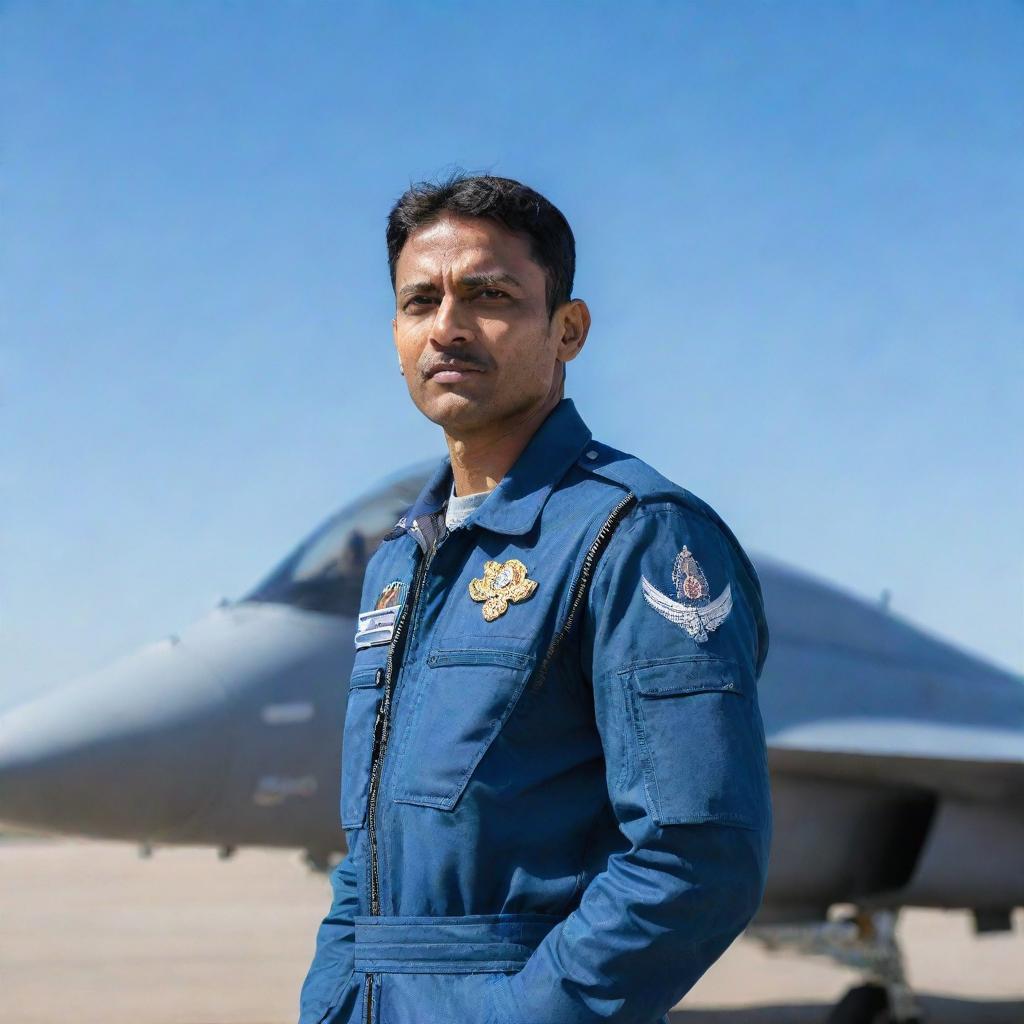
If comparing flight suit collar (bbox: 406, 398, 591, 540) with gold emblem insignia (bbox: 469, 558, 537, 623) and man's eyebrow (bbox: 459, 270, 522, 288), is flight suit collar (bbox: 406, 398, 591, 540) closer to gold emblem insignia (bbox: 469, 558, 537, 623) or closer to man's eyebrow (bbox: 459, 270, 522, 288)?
gold emblem insignia (bbox: 469, 558, 537, 623)

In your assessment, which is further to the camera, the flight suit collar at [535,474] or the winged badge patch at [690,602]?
the flight suit collar at [535,474]

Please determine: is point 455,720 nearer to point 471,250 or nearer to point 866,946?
point 471,250

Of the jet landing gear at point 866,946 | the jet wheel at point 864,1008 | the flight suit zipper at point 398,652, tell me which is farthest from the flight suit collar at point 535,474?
the jet wheel at point 864,1008

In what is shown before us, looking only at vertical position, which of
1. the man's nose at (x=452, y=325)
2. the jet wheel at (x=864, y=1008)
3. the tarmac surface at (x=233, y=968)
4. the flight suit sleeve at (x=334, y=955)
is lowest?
the tarmac surface at (x=233, y=968)

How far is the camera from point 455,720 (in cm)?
160

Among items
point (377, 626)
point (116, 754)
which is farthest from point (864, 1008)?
point (377, 626)

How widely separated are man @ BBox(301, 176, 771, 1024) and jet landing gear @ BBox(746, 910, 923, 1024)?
6.24 metres

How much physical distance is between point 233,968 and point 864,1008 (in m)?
5.81

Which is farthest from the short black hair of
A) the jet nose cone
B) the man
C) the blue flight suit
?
the jet nose cone

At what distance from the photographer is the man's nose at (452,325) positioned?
1761 mm

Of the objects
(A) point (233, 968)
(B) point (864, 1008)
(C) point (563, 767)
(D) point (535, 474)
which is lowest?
(A) point (233, 968)

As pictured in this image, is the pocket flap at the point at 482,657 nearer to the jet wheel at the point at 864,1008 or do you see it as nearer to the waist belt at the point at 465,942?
the waist belt at the point at 465,942

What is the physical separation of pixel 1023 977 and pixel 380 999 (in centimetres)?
1225

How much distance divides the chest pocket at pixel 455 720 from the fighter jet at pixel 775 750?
4.12 metres
